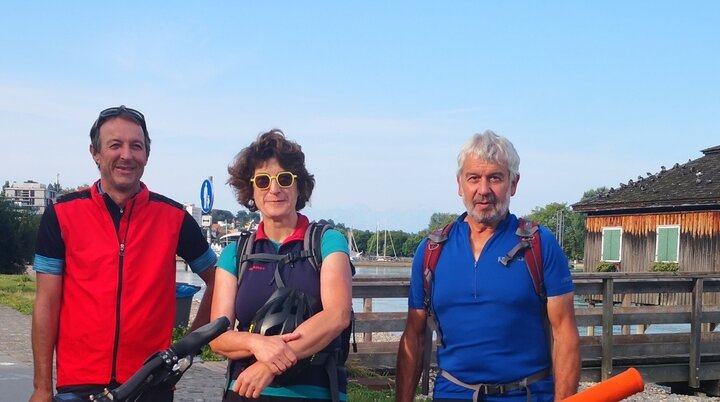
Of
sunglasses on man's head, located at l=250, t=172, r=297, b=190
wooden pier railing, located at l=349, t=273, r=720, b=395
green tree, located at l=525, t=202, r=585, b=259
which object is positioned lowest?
wooden pier railing, located at l=349, t=273, r=720, b=395

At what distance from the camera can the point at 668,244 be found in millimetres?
31828

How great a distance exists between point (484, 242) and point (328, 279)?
2.14ft

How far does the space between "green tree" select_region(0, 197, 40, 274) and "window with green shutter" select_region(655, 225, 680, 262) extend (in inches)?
1156

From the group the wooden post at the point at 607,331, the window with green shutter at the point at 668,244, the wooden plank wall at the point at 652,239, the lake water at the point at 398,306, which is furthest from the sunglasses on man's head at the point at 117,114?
the window with green shutter at the point at 668,244

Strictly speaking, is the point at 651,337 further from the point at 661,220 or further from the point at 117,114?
the point at 661,220

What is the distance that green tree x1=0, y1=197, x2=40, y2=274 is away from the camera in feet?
145

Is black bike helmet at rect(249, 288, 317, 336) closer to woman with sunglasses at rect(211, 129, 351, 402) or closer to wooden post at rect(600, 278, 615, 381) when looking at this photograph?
woman with sunglasses at rect(211, 129, 351, 402)

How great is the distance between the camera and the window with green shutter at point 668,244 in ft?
103

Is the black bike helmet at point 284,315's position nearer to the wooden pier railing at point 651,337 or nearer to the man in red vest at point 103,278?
the man in red vest at point 103,278

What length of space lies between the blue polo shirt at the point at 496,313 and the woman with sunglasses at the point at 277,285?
1.42 feet

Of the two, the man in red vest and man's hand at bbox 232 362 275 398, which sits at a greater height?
the man in red vest

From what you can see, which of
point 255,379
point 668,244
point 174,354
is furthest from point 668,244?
point 174,354

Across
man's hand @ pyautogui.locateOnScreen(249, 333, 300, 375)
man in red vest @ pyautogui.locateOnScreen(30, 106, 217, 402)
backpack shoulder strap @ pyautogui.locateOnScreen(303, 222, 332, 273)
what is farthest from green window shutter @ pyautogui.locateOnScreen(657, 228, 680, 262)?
man's hand @ pyautogui.locateOnScreen(249, 333, 300, 375)

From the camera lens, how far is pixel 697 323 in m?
11.6
